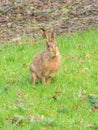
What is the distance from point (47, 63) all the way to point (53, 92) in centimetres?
56

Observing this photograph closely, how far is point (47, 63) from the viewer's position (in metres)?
9.40

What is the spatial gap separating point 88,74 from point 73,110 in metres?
1.93

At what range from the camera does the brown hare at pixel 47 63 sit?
30.2ft

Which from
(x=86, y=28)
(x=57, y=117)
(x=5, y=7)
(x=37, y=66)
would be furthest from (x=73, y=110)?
(x=5, y=7)

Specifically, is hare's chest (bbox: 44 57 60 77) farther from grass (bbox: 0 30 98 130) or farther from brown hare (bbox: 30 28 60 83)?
grass (bbox: 0 30 98 130)

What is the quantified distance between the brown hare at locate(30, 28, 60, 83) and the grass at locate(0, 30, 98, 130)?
168mm

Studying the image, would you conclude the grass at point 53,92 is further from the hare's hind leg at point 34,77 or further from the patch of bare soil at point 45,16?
the patch of bare soil at point 45,16

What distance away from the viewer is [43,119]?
780cm

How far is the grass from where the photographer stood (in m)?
7.79

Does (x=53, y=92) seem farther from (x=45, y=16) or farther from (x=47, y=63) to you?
(x=45, y=16)

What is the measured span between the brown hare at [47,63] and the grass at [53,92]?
0.17 meters

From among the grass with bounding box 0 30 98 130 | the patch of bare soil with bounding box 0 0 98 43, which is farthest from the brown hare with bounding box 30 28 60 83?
the patch of bare soil with bounding box 0 0 98 43

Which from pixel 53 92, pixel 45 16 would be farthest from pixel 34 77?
pixel 45 16

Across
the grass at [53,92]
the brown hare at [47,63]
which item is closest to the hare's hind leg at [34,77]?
the brown hare at [47,63]
